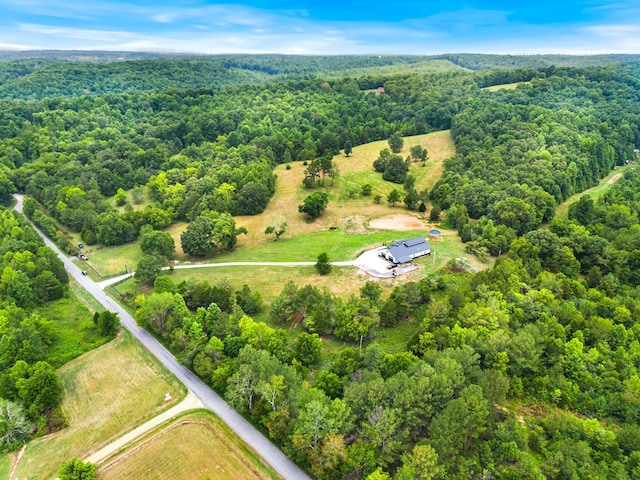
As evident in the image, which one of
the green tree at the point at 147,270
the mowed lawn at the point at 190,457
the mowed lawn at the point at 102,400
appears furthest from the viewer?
the green tree at the point at 147,270

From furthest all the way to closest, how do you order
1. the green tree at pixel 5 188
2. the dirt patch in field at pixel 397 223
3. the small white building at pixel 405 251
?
1. the green tree at pixel 5 188
2. the dirt patch in field at pixel 397 223
3. the small white building at pixel 405 251

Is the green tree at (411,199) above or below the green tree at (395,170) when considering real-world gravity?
below

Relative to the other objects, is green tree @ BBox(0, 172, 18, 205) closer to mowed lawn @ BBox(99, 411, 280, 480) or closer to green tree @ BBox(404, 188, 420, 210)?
mowed lawn @ BBox(99, 411, 280, 480)

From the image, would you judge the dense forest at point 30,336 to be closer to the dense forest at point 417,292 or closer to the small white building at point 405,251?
the dense forest at point 417,292

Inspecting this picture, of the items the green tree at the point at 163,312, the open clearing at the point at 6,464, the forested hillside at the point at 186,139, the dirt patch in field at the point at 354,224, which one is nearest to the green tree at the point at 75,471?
the open clearing at the point at 6,464

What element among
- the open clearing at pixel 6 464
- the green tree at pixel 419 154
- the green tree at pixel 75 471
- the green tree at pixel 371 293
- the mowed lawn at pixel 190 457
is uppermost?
the green tree at pixel 419 154

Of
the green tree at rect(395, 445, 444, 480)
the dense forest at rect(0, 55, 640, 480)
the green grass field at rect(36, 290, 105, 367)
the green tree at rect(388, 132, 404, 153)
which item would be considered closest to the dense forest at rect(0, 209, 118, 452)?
the green grass field at rect(36, 290, 105, 367)

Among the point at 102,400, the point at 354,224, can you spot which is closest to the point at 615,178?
the point at 354,224

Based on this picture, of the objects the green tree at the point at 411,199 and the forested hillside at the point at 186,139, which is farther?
the forested hillside at the point at 186,139
